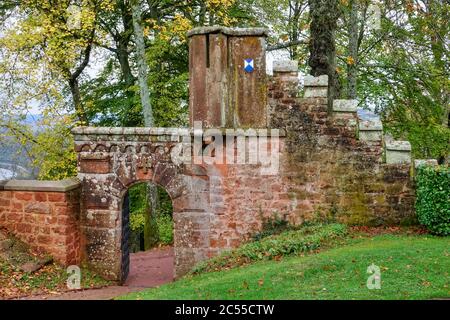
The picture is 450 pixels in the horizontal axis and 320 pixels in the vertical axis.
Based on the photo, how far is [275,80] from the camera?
10742 millimetres

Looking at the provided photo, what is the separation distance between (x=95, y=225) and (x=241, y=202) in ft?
11.1

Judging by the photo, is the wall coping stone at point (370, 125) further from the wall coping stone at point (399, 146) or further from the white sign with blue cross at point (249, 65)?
the white sign with blue cross at point (249, 65)

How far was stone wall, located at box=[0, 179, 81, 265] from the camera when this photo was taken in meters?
10.7

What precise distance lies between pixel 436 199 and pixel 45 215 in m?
8.30

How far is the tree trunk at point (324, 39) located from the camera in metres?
12.0

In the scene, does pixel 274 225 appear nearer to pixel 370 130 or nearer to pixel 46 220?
pixel 370 130

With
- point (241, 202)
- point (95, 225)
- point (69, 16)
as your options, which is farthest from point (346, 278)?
point (69, 16)

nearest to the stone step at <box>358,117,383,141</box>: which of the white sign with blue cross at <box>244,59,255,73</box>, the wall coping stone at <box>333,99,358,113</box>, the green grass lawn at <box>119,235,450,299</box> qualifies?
the wall coping stone at <box>333,99,358,113</box>

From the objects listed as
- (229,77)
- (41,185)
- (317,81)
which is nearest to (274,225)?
(317,81)

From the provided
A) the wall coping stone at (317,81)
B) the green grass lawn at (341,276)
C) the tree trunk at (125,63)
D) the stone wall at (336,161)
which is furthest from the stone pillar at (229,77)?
the tree trunk at (125,63)

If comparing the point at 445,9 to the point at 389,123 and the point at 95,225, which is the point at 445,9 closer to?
the point at 389,123

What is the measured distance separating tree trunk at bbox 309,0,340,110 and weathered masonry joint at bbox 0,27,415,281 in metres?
1.55

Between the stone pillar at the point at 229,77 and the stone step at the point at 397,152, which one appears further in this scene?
the stone pillar at the point at 229,77

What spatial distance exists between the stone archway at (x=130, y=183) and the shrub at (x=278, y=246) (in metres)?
0.75
